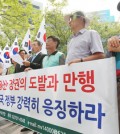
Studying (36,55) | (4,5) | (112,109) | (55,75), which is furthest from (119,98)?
(4,5)

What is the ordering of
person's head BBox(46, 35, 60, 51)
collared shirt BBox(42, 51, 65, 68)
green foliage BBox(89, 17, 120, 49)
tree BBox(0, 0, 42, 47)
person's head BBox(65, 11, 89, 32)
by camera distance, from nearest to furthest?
person's head BBox(65, 11, 89, 32) < collared shirt BBox(42, 51, 65, 68) < person's head BBox(46, 35, 60, 51) < tree BBox(0, 0, 42, 47) < green foliage BBox(89, 17, 120, 49)

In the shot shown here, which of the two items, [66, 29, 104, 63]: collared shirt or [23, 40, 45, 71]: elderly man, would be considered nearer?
[66, 29, 104, 63]: collared shirt

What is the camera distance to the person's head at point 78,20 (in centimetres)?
347

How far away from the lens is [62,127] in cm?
301

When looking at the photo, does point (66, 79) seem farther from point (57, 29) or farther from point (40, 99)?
point (57, 29)

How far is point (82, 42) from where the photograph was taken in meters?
3.30

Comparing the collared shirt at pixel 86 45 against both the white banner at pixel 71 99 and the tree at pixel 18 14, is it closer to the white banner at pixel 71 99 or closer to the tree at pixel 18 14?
the white banner at pixel 71 99

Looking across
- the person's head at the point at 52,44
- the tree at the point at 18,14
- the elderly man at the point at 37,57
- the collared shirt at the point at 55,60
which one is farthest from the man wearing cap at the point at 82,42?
the tree at the point at 18,14

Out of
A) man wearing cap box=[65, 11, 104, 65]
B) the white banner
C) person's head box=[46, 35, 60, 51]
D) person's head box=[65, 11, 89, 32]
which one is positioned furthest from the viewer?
person's head box=[46, 35, 60, 51]

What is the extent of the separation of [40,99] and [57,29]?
19988 mm

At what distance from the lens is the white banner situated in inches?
94.9

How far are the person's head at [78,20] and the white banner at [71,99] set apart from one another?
684 mm

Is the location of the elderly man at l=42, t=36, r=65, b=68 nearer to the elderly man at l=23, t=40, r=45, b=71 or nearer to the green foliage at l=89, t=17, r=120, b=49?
the elderly man at l=23, t=40, r=45, b=71

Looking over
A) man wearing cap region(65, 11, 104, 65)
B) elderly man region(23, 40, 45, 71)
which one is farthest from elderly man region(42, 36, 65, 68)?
man wearing cap region(65, 11, 104, 65)
